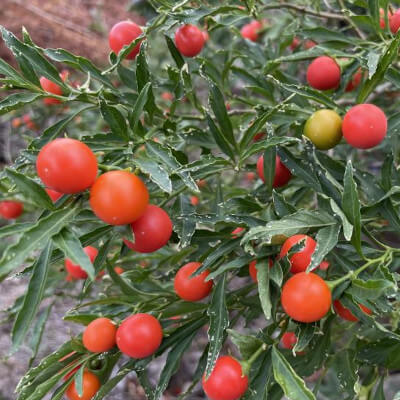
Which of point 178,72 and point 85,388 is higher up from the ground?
point 178,72

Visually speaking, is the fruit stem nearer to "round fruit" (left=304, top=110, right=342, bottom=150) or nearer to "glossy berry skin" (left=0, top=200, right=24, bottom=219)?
"round fruit" (left=304, top=110, right=342, bottom=150)

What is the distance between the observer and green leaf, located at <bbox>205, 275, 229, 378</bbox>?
0.95 m

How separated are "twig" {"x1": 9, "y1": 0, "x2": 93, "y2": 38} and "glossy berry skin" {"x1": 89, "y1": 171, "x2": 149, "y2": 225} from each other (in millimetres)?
4474

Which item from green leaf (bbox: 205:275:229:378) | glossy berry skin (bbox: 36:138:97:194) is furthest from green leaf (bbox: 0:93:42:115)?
green leaf (bbox: 205:275:229:378)

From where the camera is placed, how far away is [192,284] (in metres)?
1.03

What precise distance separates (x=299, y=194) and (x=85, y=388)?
0.73 meters

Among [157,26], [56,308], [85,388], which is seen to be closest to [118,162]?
[157,26]

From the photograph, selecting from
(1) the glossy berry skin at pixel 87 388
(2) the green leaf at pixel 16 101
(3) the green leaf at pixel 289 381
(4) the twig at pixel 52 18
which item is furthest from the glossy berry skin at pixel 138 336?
(4) the twig at pixel 52 18

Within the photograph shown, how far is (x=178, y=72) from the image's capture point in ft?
3.83

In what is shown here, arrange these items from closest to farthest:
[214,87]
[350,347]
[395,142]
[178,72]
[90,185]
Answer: [90,185], [214,87], [178,72], [350,347], [395,142]

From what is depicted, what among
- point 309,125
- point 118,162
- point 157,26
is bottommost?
point 309,125

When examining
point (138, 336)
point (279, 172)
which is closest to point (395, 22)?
point (279, 172)

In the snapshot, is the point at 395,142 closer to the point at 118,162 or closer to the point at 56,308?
the point at 118,162

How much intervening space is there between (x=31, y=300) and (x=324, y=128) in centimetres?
71
